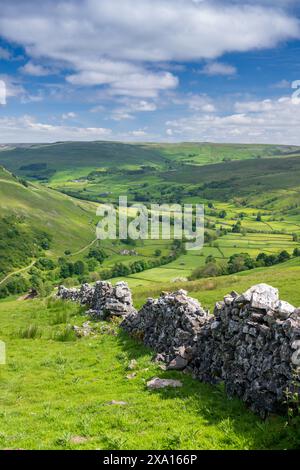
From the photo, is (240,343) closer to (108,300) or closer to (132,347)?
(132,347)

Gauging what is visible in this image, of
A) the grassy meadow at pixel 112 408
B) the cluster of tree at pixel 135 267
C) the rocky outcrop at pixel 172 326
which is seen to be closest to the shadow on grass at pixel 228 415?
the grassy meadow at pixel 112 408

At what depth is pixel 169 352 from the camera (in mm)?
27562

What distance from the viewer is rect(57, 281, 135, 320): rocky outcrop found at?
43062 mm

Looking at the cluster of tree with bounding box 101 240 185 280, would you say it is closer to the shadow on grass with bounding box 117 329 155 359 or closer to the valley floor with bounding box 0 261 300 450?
the shadow on grass with bounding box 117 329 155 359

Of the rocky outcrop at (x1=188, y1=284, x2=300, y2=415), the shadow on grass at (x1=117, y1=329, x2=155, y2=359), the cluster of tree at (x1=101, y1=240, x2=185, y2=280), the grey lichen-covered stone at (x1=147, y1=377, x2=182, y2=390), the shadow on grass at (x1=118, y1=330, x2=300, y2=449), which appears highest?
the rocky outcrop at (x1=188, y1=284, x2=300, y2=415)

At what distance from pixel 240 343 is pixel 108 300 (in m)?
25.5

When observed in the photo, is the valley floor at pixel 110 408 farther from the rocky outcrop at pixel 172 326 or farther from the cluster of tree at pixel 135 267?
the cluster of tree at pixel 135 267

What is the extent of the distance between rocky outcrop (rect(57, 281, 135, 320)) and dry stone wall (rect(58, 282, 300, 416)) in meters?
11.3

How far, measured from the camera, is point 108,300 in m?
44.1

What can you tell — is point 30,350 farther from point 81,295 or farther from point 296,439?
point 296,439

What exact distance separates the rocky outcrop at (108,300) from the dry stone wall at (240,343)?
11.3m

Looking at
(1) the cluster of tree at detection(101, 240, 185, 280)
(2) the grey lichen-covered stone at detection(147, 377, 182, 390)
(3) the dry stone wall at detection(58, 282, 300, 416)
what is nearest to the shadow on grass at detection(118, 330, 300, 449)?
(2) the grey lichen-covered stone at detection(147, 377, 182, 390)

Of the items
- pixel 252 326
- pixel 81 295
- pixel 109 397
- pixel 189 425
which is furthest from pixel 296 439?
pixel 81 295

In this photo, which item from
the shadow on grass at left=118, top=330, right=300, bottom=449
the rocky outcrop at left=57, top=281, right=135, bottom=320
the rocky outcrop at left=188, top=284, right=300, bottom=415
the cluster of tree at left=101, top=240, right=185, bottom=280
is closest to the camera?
Result: the shadow on grass at left=118, top=330, right=300, bottom=449
